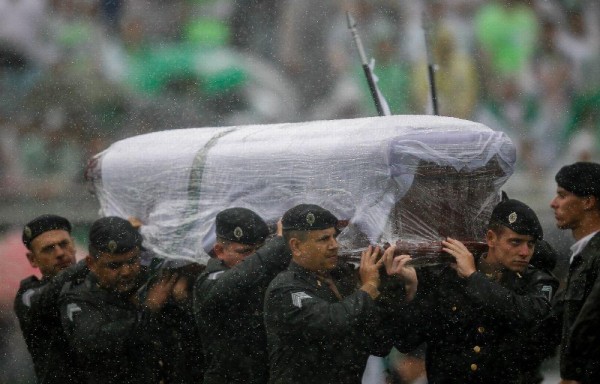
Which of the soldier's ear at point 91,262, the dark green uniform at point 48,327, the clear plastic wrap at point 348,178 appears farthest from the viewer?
the dark green uniform at point 48,327

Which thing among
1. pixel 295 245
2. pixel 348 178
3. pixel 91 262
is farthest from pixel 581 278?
pixel 91 262

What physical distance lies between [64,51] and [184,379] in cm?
555

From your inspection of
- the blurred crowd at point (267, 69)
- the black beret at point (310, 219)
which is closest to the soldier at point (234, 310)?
the black beret at point (310, 219)

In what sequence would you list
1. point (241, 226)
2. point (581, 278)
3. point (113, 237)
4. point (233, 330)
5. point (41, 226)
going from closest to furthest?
point (581, 278) < point (241, 226) < point (233, 330) < point (113, 237) < point (41, 226)

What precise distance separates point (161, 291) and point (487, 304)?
1857mm

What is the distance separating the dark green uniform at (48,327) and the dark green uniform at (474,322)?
6.34 ft

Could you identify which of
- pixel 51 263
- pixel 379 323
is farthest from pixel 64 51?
pixel 379 323

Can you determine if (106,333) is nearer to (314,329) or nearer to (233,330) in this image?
(233,330)

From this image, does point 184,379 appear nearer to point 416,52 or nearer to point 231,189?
point 231,189

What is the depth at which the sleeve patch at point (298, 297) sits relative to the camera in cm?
441

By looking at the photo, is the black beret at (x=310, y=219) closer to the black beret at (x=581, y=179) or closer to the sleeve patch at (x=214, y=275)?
the sleeve patch at (x=214, y=275)

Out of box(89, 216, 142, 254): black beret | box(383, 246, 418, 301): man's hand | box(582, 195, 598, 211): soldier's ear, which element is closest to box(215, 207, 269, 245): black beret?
box(89, 216, 142, 254): black beret

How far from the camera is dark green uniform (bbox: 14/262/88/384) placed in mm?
5512

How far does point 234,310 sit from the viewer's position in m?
5.04
